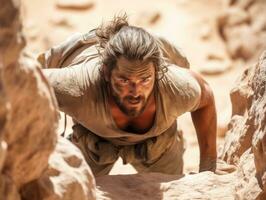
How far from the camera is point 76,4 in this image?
6.86 m

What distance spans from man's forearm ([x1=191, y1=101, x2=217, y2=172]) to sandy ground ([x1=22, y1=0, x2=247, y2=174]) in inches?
126

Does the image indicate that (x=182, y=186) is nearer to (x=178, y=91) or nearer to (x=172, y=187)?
(x=172, y=187)

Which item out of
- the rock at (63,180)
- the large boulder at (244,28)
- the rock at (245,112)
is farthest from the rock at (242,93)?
the large boulder at (244,28)

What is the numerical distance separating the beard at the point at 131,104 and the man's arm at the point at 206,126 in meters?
0.34

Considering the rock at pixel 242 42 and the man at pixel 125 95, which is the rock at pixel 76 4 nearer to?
the rock at pixel 242 42

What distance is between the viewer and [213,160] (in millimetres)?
2889

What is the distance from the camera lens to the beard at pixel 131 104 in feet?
8.45

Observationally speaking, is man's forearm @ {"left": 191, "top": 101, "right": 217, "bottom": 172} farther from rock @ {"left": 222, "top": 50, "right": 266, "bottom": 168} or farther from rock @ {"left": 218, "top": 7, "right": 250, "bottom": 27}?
rock @ {"left": 218, "top": 7, "right": 250, "bottom": 27}

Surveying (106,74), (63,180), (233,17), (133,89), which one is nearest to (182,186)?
(133,89)

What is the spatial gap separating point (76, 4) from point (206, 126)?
4.11 meters

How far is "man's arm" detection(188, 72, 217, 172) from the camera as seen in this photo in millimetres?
2888

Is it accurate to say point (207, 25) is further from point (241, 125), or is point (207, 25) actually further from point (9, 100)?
point (9, 100)

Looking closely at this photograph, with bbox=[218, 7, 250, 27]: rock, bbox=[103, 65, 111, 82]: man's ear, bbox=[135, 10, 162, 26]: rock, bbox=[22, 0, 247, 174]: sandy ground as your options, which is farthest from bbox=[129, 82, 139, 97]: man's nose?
bbox=[218, 7, 250, 27]: rock

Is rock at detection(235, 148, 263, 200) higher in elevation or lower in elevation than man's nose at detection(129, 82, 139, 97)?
lower
